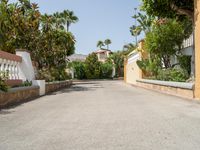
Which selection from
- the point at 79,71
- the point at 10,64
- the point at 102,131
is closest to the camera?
the point at 102,131

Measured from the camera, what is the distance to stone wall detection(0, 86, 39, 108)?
50.8 ft

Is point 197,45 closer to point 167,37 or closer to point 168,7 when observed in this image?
point 168,7

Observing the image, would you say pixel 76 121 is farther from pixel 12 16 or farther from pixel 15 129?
pixel 12 16

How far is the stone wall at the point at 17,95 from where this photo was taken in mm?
15478

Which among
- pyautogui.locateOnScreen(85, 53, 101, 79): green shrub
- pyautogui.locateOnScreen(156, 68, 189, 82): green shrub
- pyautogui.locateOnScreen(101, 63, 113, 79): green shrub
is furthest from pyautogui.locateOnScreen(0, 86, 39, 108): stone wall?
pyautogui.locateOnScreen(101, 63, 113, 79): green shrub

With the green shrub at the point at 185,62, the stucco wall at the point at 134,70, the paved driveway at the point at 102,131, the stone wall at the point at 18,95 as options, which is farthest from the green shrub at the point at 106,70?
the paved driveway at the point at 102,131

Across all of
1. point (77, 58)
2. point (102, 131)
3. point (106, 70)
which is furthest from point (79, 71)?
point (102, 131)

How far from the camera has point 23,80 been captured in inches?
892

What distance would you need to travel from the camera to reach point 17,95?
58.2ft

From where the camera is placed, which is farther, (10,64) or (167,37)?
(167,37)

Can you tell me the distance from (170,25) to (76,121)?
18926mm

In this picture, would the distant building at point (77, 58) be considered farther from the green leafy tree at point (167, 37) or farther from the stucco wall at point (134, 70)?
the green leafy tree at point (167, 37)

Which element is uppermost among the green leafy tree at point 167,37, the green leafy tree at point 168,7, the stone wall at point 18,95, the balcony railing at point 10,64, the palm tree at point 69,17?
the palm tree at point 69,17

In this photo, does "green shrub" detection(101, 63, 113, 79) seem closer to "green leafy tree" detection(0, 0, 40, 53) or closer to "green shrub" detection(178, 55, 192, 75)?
"green leafy tree" detection(0, 0, 40, 53)
